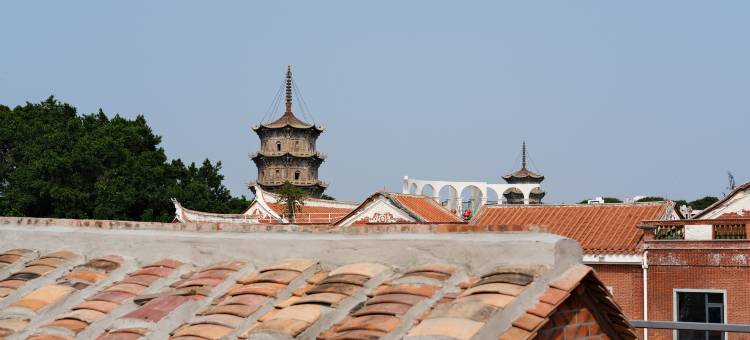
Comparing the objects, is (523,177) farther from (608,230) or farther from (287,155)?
(608,230)

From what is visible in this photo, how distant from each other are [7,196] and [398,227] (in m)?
40.5

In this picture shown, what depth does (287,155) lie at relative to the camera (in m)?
61.3

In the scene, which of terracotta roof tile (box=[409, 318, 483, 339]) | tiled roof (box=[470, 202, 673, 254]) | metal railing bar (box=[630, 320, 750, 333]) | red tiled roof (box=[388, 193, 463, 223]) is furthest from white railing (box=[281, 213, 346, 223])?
terracotta roof tile (box=[409, 318, 483, 339])

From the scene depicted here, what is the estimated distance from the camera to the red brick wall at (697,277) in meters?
16.9

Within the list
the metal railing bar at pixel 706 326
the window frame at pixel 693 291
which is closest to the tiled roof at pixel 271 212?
the window frame at pixel 693 291

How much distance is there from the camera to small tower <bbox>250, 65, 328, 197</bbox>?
202 ft

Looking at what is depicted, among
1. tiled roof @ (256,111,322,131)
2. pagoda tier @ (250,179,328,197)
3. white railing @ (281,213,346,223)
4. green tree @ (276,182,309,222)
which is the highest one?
tiled roof @ (256,111,322,131)

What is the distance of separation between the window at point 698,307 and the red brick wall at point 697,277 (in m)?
0.15

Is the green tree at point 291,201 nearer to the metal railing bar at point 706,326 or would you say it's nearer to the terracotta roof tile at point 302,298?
the terracotta roof tile at point 302,298

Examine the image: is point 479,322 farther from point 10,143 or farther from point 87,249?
point 10,143

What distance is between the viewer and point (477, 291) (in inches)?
142

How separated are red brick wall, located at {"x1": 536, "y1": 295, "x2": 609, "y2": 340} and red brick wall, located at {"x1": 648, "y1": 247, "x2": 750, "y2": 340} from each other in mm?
13323

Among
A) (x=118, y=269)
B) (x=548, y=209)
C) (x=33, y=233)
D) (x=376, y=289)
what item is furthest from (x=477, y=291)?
(x=548, y=209)

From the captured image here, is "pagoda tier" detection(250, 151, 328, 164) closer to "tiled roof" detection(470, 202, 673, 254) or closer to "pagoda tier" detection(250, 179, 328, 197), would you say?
"pagoda tier" detection(250, 179, 328, 197)
